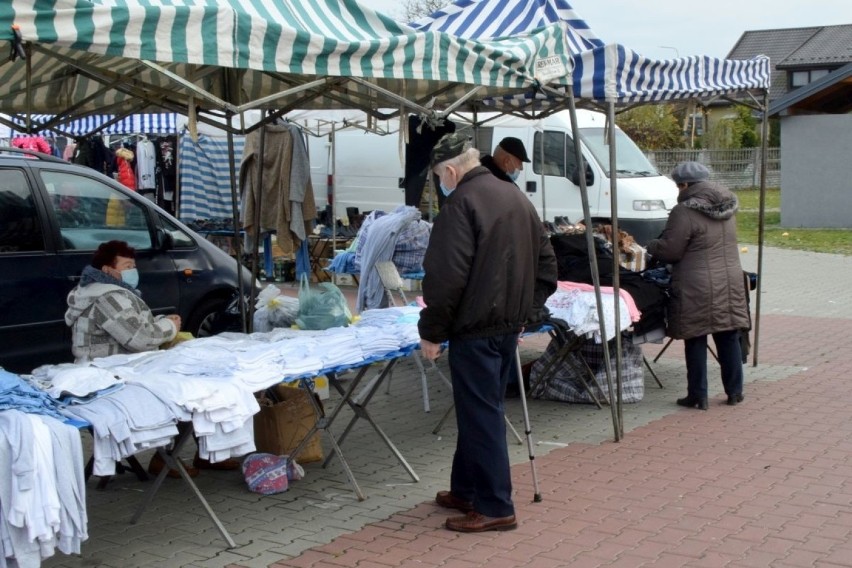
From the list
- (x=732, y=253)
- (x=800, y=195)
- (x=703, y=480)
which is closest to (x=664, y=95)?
(x=732, y=253)

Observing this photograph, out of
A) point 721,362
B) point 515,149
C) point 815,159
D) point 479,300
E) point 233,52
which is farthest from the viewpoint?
point 815,159

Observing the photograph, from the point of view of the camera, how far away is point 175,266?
842 cm

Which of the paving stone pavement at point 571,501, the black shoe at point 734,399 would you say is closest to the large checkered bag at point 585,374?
the paving stone pavement at point 571,501

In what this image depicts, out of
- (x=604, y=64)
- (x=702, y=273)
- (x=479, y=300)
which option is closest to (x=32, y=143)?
(x=604, y=64)

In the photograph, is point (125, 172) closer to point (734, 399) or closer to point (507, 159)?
point (507, 159)

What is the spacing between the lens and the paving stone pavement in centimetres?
489

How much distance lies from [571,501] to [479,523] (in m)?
0.75

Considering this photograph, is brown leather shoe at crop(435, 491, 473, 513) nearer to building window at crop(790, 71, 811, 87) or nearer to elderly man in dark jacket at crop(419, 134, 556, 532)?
elderly man in dark jacket at crop(419, 134, 556, 532)

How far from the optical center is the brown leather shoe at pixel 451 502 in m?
5.38

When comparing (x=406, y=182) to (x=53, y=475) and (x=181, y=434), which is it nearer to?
(x=181, y=434)

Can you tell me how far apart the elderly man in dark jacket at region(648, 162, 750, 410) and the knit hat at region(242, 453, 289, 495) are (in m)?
3.25

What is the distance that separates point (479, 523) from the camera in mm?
5137

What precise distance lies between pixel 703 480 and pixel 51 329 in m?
4.47

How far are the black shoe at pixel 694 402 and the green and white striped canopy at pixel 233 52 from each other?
8.55 feet
